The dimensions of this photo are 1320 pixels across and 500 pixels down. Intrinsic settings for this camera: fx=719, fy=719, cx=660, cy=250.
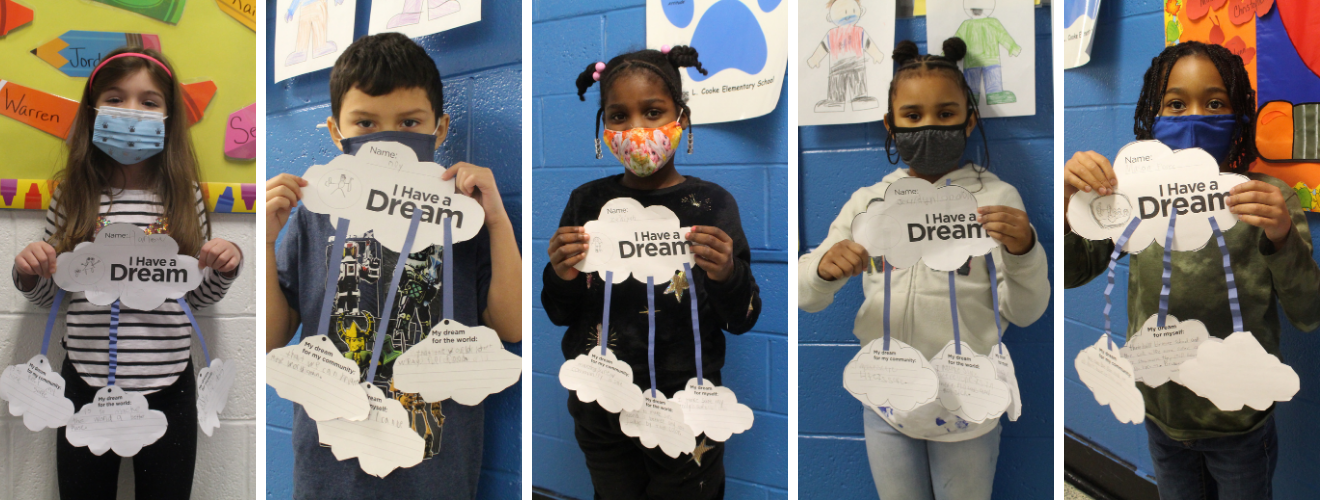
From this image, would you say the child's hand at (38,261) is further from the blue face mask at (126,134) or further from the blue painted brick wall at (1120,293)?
the blue painted brick wall at (1120,293)

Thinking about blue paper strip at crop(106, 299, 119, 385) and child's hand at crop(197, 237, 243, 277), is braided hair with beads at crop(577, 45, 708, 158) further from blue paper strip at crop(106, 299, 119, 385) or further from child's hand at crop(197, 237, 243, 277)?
blue paper strip at crop(106, 299, 119, 385)

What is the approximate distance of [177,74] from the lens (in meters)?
1.47

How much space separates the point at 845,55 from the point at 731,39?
0.21 m

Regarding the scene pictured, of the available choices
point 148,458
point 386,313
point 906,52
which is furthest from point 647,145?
point 148,458

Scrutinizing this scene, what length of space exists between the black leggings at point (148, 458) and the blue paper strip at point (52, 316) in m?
0.06

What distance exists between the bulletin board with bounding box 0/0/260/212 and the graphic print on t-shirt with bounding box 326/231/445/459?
34 cm

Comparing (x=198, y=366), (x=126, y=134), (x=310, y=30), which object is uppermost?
(x=310, y=30)

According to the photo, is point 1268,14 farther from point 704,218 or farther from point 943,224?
point 704,218

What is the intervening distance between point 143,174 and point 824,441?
146 centimetres

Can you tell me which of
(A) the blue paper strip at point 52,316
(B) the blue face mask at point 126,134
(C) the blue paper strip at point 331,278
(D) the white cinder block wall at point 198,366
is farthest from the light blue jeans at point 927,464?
(A) the blue paper strip at point 52,316

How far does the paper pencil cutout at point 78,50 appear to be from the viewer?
4.70 feet

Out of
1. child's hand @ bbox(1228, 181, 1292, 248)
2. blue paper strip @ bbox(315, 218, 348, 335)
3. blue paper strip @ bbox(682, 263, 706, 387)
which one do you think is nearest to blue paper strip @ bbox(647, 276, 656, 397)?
blue paper strip @ bbox(682, 263, 706, 387)

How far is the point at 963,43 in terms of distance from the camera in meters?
1.28

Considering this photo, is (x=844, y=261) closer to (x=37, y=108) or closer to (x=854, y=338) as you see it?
(x=854, y=338)
